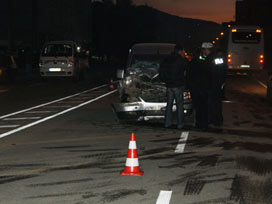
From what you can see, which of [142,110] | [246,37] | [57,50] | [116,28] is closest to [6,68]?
[57,50]

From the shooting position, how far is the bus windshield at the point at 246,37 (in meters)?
36.8

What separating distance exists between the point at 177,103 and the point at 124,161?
3959 millimetres

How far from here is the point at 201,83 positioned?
36.9 feet

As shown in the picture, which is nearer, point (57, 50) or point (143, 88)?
point (143, 88)

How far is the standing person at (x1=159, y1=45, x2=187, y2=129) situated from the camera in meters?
11.2

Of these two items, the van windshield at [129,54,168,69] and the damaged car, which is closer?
the damaged car

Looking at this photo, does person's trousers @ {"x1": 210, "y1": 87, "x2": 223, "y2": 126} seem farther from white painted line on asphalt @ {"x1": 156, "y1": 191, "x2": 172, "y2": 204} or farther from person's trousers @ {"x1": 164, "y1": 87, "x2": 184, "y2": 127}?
white painted line on asphalt @ {"x1": 156, "y1": 191, "x2": 172, "y2": 204}

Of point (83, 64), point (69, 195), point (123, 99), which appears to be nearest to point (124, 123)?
point (123, 99)

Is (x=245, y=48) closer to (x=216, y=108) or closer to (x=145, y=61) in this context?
(x=145, y=61)

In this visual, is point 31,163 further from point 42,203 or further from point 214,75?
point 214,75

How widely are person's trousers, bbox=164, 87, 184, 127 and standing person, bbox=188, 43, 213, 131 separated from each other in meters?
0.29

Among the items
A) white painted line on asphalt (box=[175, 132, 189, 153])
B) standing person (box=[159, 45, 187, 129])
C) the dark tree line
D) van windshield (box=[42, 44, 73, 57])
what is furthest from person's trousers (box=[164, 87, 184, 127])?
the dark tree line

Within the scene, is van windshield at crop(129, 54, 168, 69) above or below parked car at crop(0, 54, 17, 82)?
above

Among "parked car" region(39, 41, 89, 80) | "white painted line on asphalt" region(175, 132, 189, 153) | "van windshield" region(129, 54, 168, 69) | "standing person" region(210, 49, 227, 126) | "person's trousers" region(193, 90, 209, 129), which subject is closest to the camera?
"white painted line on asphalt" region(175, 132, 189, 153)
